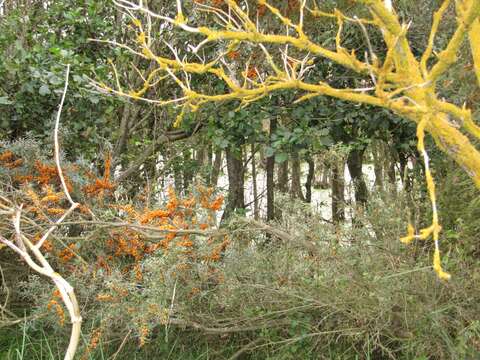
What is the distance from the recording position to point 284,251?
3623 mm

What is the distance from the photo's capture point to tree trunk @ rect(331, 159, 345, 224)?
4.16m

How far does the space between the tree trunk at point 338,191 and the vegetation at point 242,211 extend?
0.05 m

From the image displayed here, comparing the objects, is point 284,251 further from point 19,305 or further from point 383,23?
point 19,305

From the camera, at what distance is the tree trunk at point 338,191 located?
4164mm

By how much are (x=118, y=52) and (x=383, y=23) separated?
331 cm

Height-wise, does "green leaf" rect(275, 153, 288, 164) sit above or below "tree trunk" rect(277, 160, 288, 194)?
above

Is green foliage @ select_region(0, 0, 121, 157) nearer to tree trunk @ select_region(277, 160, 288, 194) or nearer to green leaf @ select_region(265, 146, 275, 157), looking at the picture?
green leaf @ select_region(265, 146, 275, 157)

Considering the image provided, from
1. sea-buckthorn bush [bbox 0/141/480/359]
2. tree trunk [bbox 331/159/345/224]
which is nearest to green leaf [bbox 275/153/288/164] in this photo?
tree trunk [bbox 331/159/345/224]

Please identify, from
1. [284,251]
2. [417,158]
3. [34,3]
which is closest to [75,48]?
[34,3]

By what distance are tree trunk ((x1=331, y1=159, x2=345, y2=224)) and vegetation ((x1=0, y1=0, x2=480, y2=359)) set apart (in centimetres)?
5

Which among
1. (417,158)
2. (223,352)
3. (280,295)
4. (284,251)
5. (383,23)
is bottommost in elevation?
(223,352)

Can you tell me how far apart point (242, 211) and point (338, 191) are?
1.43m

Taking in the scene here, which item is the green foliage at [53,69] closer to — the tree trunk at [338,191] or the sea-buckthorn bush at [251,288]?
the sea-buckthorn bush at [251,288]

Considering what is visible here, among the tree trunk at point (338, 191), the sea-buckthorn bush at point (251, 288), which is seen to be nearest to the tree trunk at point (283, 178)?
the tree trunk at point (338, 191)
